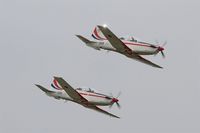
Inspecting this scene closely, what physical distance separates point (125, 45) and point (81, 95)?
406 inches

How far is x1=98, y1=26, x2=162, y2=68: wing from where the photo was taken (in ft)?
378

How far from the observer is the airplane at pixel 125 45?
117 metres

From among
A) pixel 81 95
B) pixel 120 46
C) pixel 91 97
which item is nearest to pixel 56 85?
pixel 81 95

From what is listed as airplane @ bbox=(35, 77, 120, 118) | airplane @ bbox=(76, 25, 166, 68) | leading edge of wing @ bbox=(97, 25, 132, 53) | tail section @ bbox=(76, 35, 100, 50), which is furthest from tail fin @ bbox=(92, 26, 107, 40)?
airplane @ bbox=(35, 77, 120, 118)

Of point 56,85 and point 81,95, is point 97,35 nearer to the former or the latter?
point 81,95

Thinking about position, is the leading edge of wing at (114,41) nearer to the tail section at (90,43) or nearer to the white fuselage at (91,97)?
the tail section at (90,43)

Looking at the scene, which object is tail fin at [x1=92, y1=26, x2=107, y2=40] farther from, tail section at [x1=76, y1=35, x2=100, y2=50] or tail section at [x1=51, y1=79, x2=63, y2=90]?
tail section at [x1=51, y1=79, x2=63, y2=90]

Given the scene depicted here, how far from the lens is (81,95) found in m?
124

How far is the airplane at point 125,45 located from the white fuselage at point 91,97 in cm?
622

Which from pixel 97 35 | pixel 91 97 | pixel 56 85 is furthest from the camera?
pixel 56 85

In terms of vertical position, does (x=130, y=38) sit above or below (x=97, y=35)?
above

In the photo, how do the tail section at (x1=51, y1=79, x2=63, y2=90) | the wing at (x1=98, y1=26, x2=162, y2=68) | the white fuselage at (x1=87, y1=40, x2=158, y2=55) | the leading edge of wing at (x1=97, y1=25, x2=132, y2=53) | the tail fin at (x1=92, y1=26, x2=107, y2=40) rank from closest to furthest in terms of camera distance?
the leading edge of wing at (x1=97, y1=25, x2=132, y2=53), the wing at (x1=98, y1=26, x2=162, y2=68), the white fuselage at (x1=87, y1=40, x2=158, y2=55), the tail fin at (x1=92, y1=26, x2=107, y2=40), the tail section at (x1=51, y1=79, x2=63, y2=90)

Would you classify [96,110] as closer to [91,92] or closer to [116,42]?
[91,92]

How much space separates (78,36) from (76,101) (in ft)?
30.0
